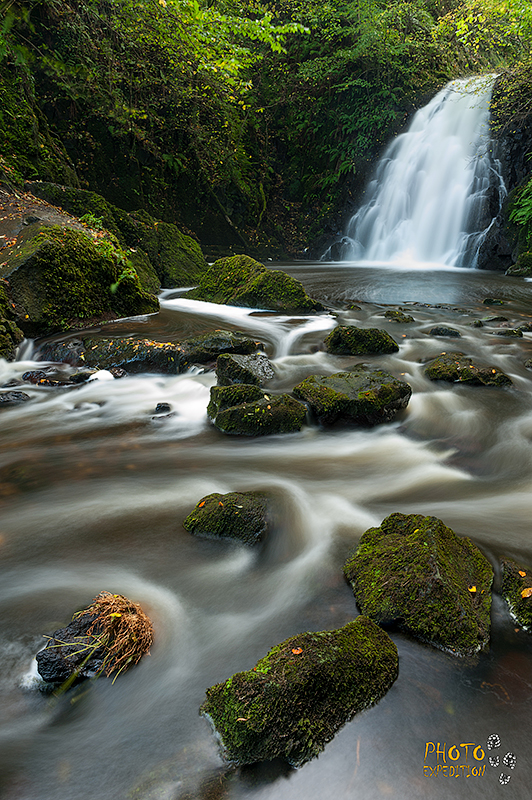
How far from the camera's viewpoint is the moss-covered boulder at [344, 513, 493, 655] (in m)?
2.13

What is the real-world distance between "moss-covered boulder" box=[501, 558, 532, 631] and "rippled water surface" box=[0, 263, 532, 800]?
0.06 meters

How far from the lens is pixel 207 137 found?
50.8 ft

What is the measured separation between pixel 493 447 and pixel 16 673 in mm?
4265

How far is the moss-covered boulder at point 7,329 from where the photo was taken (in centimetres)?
616

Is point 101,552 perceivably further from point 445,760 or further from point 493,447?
point 493,447

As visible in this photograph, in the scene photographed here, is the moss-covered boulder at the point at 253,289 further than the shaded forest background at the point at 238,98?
No

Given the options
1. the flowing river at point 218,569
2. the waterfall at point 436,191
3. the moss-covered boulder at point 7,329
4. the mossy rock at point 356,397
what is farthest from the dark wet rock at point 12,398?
the waterfall at point 436,191

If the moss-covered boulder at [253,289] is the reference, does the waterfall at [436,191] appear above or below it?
above

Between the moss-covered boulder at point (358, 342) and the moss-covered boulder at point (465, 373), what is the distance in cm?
94

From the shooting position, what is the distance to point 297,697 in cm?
170

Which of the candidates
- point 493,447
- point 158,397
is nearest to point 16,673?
point 158,397

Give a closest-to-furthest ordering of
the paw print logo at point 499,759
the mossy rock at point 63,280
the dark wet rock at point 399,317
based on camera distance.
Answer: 1. the paw print logo at point 499,759
2. the mossy rock at point 63,280
3. the dark wet rock at point 399,317

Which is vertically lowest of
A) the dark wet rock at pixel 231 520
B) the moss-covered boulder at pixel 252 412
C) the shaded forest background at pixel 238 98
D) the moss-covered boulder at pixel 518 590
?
the moss-covered boulder at pixel 518 590

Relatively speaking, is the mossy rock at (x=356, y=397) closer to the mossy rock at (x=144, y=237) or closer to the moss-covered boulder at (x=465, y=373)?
the moss-covered boulder at (x=465, y=373)
